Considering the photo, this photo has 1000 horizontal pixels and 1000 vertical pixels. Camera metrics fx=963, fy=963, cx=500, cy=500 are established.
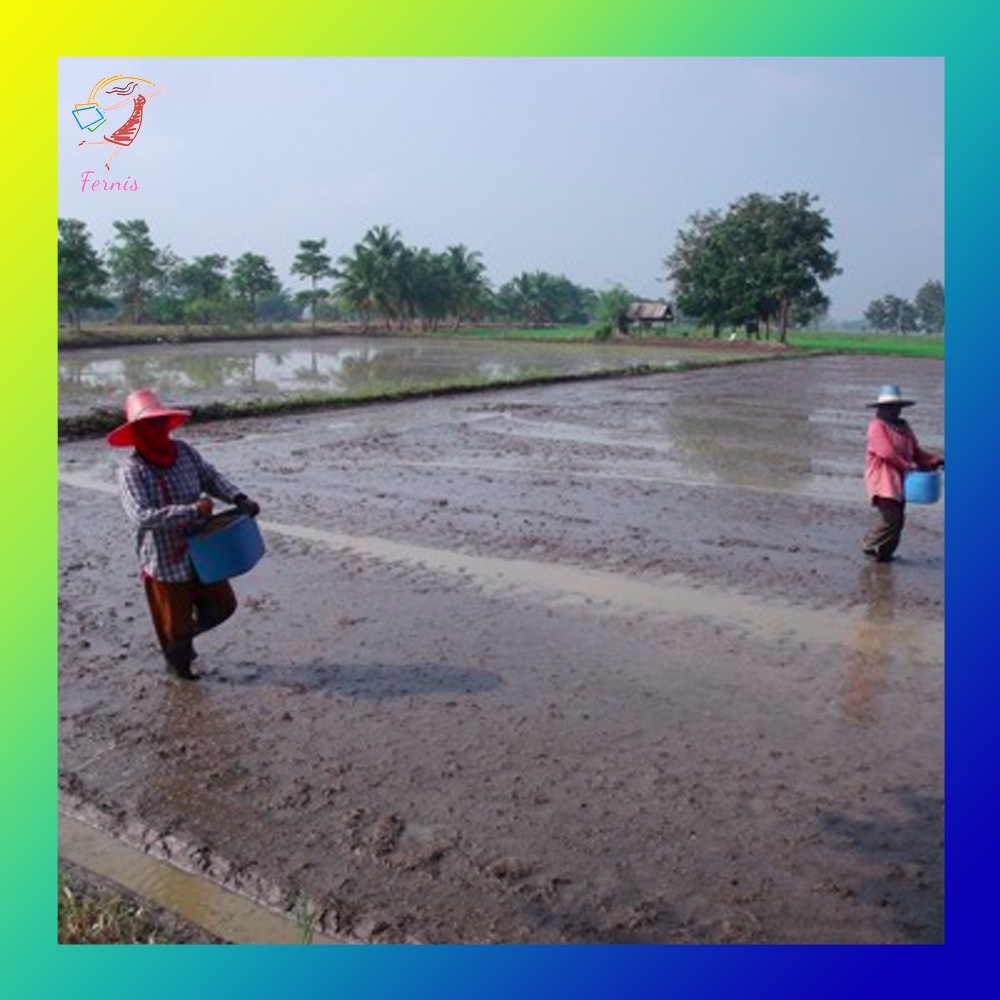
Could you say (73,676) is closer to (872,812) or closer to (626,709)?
(626,709)

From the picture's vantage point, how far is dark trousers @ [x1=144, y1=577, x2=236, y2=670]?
181 inches

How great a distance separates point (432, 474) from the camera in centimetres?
1061

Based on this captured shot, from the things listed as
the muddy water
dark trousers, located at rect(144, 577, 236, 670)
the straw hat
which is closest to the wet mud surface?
dark trousers, located at rect(144, 577, 236, 670)

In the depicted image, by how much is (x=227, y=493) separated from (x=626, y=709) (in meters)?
2.15

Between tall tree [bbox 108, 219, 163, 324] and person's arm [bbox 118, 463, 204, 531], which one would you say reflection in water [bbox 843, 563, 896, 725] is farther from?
tall tree [bbox 108, 219, 163, 324]

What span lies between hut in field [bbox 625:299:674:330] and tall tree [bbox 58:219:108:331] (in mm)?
26168

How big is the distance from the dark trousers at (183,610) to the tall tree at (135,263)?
Result: 3700 centimetres

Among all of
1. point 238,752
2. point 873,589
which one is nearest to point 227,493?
point 238,752

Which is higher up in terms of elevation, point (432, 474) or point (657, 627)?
point (432, 474)

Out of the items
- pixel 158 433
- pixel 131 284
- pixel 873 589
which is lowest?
pixel 873 589

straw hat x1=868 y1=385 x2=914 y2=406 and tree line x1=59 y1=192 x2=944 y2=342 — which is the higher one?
tree line x1=59 y1=192 x2=944 y2=342

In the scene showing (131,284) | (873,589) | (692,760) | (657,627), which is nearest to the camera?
(692,760)

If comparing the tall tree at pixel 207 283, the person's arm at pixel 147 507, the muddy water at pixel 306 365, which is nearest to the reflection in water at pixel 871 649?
the person's arm at pixel 147 507

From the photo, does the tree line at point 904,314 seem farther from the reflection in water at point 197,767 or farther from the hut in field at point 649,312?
the reflection in water at point 197,767
